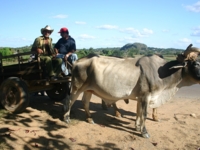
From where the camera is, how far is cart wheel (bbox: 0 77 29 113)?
6950 mm

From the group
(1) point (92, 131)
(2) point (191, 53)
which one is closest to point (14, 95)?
(1) point (92, 131)

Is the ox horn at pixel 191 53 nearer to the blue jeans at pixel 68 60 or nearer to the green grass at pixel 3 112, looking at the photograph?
the blue jeans at pixel 68 60

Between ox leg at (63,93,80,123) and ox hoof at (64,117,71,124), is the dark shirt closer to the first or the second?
ox leg at (63,93,80,123)

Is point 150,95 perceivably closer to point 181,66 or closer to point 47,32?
point 181,66

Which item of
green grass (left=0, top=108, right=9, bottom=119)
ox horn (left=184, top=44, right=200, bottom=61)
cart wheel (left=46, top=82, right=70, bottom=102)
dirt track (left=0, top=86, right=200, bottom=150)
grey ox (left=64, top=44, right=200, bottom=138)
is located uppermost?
ox horn (left=184, top=44, right=200, bottom=61)

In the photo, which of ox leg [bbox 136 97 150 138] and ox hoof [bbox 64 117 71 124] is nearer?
ox leg [bbox 136 97 150 138]

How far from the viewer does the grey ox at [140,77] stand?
20.8 feet

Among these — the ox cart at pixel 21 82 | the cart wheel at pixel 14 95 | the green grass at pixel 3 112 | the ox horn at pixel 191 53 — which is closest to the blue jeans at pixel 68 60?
the ox cart at pixel 21 82

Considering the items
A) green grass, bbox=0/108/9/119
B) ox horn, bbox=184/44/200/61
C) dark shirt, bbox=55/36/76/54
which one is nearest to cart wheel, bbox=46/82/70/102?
dark shirt, bbox=55/36/76/54

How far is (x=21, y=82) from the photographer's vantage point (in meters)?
7.00

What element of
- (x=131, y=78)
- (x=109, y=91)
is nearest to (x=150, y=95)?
(x=131, y=78)

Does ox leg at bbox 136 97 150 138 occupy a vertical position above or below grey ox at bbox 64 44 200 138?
below

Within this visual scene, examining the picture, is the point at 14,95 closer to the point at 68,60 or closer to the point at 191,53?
the point at 68,60

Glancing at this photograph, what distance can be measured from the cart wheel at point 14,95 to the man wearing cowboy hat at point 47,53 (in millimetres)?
814
